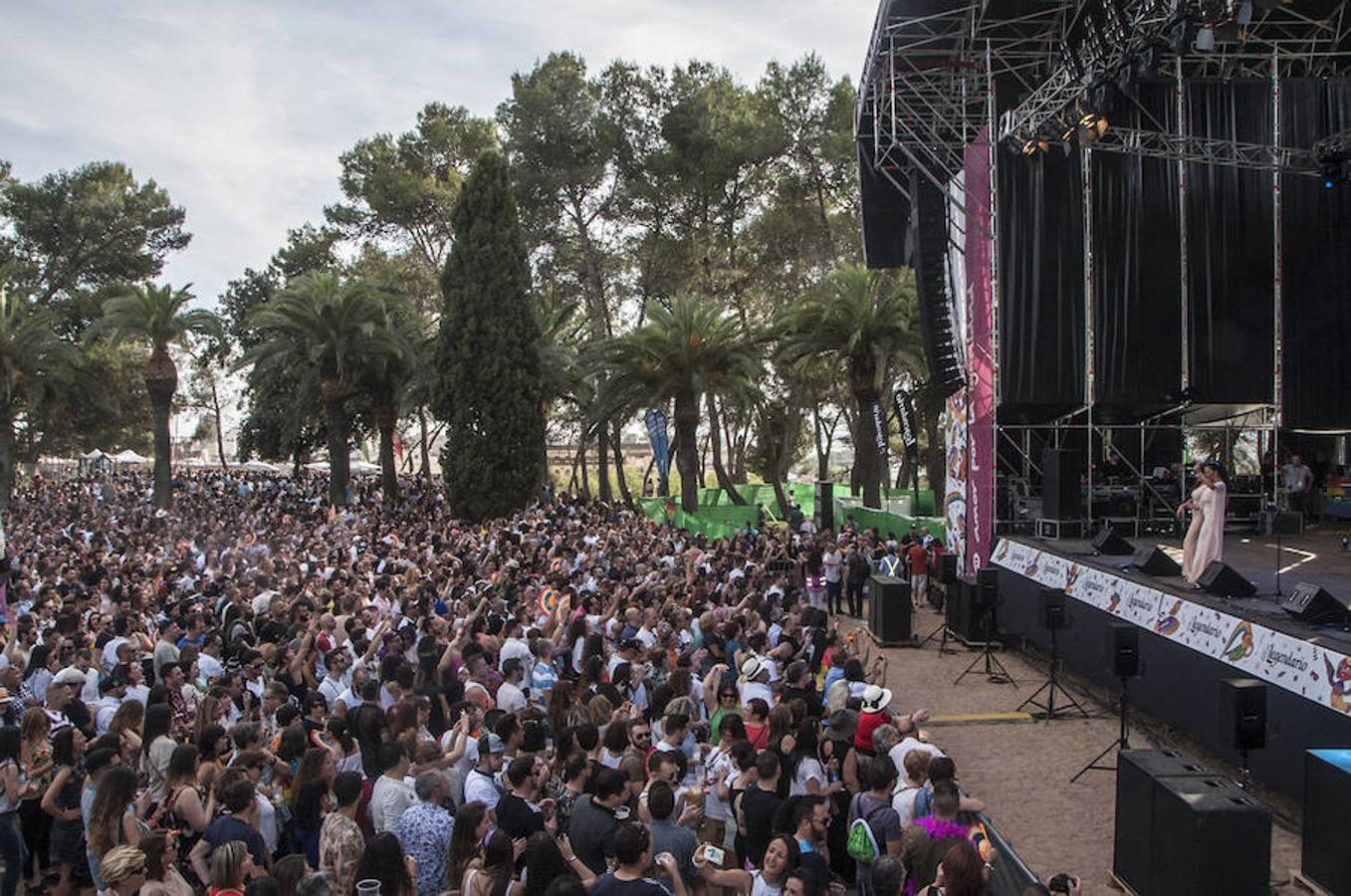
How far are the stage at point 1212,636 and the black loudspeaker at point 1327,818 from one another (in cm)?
97

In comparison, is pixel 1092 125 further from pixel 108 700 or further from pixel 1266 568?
pixel 108 700

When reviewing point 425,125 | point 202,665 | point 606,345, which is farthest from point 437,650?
point 425,125

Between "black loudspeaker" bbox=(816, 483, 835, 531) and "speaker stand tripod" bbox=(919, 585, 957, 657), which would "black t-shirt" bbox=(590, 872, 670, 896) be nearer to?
"speaker stand tripod" bbox=(919, 585, 957, 657)

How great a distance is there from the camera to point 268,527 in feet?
85.4

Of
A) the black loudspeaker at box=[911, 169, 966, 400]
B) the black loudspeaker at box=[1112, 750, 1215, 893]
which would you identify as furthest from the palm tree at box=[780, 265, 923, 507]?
the black loudspeaker at box=[1112, 750, 1215, 893]

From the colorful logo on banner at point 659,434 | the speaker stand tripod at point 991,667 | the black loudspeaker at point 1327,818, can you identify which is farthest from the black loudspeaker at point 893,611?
the colorful logo on banner at point 659,434

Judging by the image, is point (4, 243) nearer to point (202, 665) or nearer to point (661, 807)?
point (202, 665)

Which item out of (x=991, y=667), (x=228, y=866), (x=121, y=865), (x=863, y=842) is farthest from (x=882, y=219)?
(x=121, y=865)

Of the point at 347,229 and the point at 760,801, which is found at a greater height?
the point at 347,229

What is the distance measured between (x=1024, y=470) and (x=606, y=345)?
13.5 meters

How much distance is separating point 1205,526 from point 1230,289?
9.23 m

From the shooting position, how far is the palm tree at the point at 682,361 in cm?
2834

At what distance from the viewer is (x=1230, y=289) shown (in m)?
18.4

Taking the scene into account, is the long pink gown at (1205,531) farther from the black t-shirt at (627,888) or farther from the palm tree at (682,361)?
the palm tree at (682,361)
